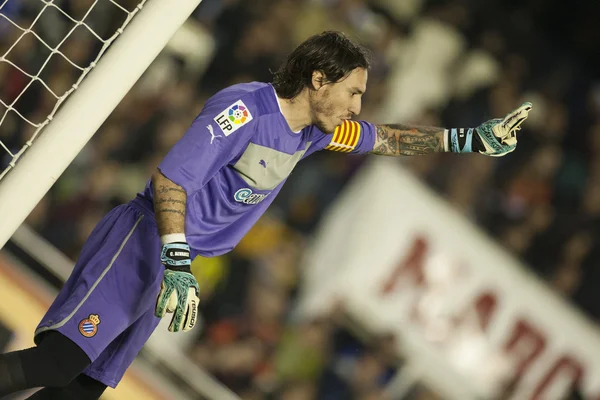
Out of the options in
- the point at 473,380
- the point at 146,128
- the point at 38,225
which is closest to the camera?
the point at 38,225

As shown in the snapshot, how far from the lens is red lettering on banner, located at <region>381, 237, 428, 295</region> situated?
22.2 feet

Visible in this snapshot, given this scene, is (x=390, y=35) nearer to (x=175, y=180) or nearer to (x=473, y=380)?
(x=473, y=380)

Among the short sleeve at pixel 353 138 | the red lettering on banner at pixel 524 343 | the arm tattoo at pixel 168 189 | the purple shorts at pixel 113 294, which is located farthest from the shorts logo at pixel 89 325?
the red lettering on banner at pixel 524 343

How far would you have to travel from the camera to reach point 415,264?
6.80m

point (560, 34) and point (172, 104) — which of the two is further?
point (560, 34)

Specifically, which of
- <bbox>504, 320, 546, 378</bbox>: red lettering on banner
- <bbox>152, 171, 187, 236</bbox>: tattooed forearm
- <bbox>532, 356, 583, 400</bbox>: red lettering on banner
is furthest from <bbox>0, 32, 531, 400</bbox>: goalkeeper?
<bbox>532, 356, 583, 400</bbox>: red lettering on banner

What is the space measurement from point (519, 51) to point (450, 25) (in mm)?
665

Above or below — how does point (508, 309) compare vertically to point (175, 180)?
above

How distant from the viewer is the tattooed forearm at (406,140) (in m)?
3.49

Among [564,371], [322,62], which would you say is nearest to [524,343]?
[564,371]

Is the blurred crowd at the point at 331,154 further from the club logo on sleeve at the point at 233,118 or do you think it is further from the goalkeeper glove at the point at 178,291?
the goalkeeper glove at the point at 178,291

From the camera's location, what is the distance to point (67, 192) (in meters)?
5.93

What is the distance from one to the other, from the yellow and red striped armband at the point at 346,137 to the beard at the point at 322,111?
34 cm

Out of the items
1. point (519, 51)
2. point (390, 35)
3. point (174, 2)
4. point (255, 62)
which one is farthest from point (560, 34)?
point (174, 2)
